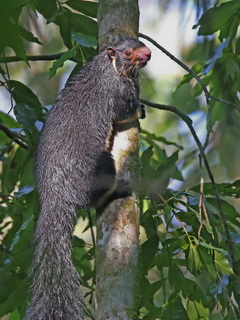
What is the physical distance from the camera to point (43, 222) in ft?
9.93

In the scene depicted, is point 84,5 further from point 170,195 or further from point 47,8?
point 170,195

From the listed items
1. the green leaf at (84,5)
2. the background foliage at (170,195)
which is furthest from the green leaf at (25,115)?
the green leaf at (84,5)

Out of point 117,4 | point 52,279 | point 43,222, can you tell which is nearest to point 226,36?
point 117,4

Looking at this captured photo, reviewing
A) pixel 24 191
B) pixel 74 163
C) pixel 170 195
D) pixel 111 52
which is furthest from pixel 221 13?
pixel 24 191

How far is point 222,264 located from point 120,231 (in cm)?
56

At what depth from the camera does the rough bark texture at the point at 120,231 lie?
2.32 m

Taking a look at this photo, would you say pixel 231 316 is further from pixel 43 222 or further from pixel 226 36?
pixel 226 36

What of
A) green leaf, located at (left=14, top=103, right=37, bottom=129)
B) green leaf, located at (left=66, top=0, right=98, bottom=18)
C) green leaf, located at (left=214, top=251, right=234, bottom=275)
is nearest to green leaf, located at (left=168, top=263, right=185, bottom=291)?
green leaf, located at (left=214, top=251, right=234, bottom=275)

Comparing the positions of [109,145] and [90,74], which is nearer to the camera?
[109,145]

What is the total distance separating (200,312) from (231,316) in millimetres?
329

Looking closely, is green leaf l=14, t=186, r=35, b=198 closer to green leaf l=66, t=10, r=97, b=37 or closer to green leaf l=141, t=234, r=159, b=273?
green leaf l=141, t=234, r=159, b=273

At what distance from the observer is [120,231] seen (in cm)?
248

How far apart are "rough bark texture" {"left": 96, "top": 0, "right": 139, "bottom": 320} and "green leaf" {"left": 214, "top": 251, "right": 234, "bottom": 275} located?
0.45m

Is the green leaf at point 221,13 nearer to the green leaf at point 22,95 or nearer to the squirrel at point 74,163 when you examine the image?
the squirrel at point 74,163
